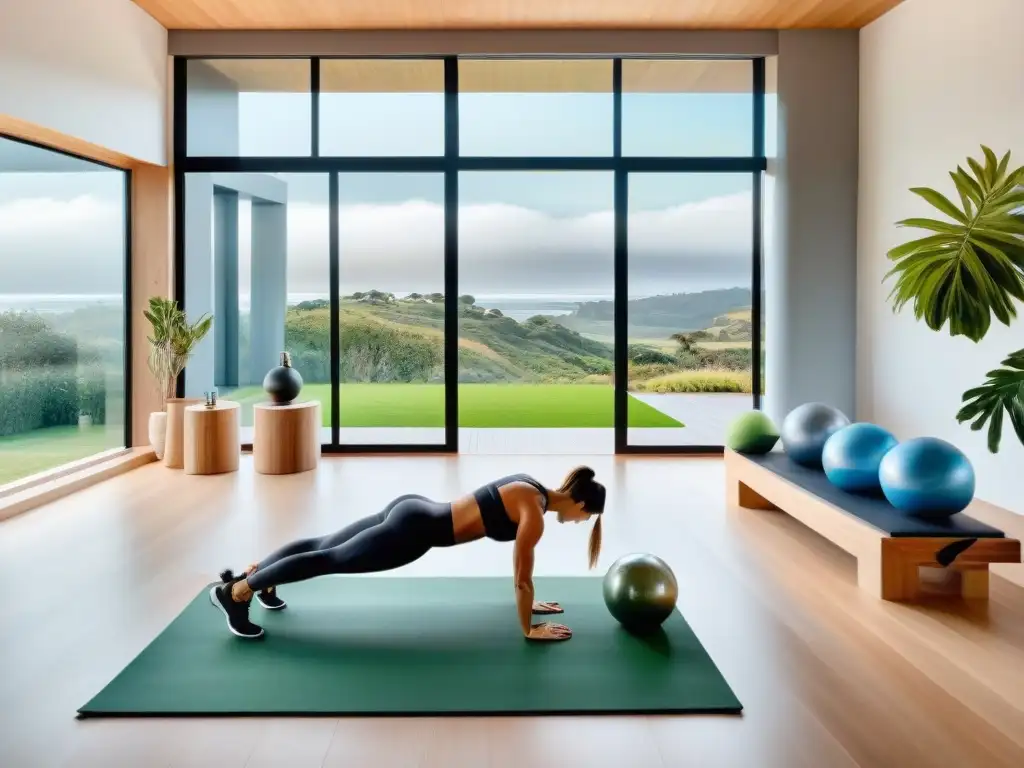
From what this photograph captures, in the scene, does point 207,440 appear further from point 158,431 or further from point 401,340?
point 401,340

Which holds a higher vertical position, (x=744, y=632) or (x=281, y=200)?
(x=281, y=200)

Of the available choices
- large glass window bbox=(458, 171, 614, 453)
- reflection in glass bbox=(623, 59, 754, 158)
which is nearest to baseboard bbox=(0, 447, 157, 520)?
large glass window bbox=(458, 171, 614, 453)

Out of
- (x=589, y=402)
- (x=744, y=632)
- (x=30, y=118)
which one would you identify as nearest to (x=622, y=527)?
(x=744, y=632)

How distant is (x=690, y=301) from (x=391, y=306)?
248cm

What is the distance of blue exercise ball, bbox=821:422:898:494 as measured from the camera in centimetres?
364

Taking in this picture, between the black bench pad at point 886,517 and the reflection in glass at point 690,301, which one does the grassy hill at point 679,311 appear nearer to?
the reflection in glass at point 690,301

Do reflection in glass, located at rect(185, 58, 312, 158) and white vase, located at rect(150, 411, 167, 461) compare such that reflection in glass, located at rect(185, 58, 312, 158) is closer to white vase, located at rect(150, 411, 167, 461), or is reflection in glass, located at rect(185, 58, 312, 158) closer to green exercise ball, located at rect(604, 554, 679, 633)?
white vase, located at rect(150, 411, 167, 461)

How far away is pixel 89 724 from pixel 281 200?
5107 mm

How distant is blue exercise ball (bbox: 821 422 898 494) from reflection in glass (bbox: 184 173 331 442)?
13.6 feet

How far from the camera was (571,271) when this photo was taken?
9930 mm

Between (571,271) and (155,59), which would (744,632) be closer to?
(155,59)

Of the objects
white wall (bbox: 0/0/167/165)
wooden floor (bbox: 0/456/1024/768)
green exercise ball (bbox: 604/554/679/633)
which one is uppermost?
white wall (bbox: 0/0/167/165)

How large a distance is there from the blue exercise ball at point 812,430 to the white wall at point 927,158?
43.0 inches

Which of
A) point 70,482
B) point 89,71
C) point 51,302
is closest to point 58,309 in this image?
point 51,302
